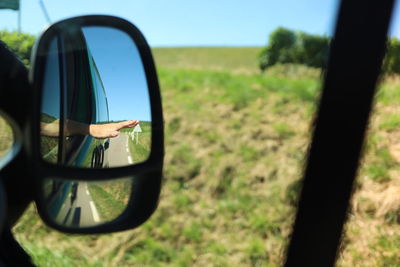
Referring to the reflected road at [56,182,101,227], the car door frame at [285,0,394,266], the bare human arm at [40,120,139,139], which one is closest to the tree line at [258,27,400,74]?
the car door frame at [285,0,394,266]

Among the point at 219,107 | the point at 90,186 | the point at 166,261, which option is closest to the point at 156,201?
the point at 90,186

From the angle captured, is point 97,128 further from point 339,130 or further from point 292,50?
point 292,50

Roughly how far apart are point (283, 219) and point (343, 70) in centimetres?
364

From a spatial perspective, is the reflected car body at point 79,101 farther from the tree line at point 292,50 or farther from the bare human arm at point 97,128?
the tree line at point 292,50

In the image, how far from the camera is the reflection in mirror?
5.19 feet

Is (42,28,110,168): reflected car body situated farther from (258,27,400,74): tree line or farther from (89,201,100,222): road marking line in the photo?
(258,27,400,74): tree line

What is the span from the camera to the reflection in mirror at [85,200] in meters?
1.58

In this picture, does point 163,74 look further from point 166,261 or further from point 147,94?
point 147,94

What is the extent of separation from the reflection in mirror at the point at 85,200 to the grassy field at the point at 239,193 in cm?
122

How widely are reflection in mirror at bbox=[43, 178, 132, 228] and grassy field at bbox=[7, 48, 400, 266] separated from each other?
1.22 metres

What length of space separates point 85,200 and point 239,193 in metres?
4.27

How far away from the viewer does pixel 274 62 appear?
12789 millimetres

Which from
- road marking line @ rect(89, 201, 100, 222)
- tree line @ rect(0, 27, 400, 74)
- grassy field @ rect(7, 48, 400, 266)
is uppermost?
tree line @ rect(0, 27, 400, 74)

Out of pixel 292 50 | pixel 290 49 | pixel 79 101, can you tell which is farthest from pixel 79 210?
pixel 290 49
